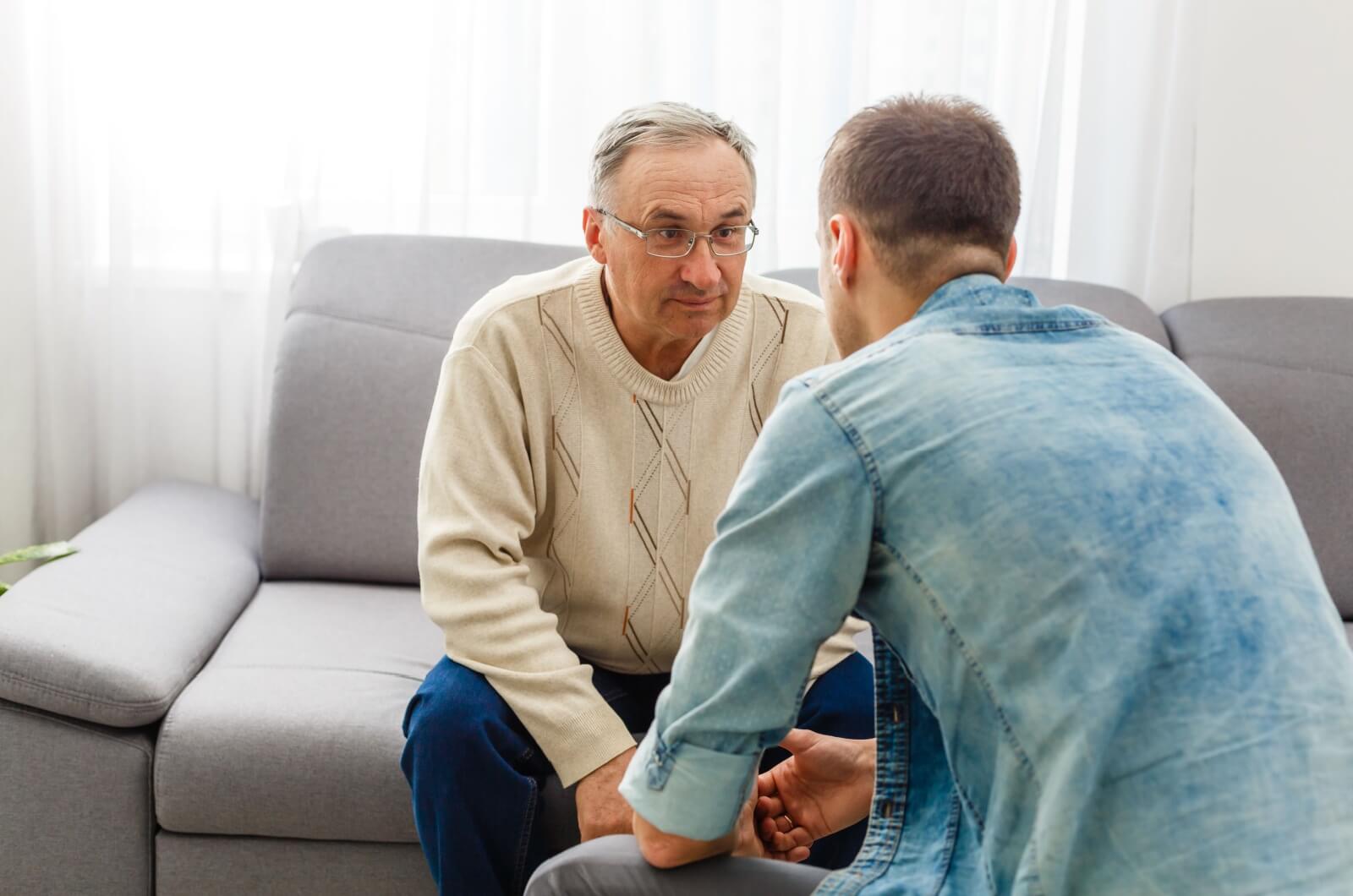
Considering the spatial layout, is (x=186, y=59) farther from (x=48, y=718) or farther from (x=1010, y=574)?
(x=1010, y=574)

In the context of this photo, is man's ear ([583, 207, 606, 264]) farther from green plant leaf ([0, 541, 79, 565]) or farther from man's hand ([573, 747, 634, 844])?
green plant leaf ([0, 541, 79, 565])

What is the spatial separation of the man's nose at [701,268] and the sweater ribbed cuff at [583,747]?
1.82 ft

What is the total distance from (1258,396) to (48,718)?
206 centimetres

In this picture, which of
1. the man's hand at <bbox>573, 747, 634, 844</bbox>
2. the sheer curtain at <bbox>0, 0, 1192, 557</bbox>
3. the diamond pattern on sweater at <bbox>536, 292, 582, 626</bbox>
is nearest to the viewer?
the man's hand at <bbox>573, 747, 634, 844</bbox>

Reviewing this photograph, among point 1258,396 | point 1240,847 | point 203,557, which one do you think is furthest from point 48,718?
point 1258,396

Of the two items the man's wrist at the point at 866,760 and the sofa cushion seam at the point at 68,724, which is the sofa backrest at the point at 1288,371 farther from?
the sofa cushion seam at the point at 68,724

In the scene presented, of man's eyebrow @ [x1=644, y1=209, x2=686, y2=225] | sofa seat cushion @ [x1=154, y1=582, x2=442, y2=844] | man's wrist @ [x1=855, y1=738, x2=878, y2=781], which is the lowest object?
sofa seat cushion @ [x1=154, y1=582, x2=442, y2=844]

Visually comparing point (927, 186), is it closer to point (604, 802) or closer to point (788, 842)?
point (788, 842)

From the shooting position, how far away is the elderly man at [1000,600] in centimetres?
88

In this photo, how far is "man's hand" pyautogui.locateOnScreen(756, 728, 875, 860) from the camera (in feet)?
4.76

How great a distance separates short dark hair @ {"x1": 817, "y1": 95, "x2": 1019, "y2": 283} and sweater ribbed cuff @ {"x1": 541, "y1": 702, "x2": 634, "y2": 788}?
2.48 feet

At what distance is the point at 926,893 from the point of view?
3.39ft

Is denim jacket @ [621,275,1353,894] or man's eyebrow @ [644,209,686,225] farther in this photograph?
man's eyebrow @ [644,209,686,225]

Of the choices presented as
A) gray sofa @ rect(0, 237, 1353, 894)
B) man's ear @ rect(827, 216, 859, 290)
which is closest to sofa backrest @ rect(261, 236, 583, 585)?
gray sofa @ rect(0, 237, 1353, 894)
